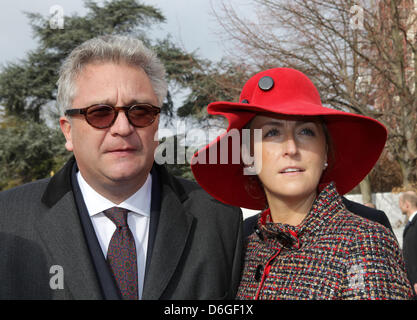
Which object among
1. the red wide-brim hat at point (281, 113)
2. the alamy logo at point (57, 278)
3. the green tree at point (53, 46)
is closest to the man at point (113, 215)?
the alamy logo at point (57, 278)

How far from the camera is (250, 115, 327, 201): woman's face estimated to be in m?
2.18

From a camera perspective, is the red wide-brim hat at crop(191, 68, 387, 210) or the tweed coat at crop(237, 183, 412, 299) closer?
the tweed coat at crop(237, 183, 412, 299)

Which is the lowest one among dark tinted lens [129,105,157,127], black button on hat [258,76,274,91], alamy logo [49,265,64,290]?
alamy logo [49,265,64,290]

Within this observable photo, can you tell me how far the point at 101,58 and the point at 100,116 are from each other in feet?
1.13

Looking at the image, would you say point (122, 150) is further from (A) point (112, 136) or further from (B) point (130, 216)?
(B) point (130, 216)

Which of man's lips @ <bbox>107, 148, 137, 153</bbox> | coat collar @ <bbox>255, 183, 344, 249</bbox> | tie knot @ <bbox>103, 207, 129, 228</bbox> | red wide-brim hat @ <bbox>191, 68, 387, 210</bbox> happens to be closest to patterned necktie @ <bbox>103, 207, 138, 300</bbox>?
tie knot @ <bbox>103, 207, 129, 228</bbox>

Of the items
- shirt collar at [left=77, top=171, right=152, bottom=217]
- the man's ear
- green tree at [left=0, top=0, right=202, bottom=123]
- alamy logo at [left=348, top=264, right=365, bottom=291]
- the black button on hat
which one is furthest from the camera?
green tree at [left=0, top=0, right=202, bottom=123]

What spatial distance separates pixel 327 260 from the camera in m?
1.92

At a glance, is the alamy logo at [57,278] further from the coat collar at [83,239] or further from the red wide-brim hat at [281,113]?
the red wide-brim hat at [281,113]

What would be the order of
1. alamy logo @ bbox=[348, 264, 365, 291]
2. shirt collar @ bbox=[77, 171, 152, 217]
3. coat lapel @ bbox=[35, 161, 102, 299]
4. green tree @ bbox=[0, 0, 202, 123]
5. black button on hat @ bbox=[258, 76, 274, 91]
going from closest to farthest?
alamy logo @ bbox=[348, 264, 365, 291]
coat lapel @ bbox=[35, 161, 102, 299]
black button on hat @ bbox=[258, 76, 274, 91]
shirt collar @ bbox=[77, 171, 152, 217]
green tree @ bbox=[0, 0, 202, 123]

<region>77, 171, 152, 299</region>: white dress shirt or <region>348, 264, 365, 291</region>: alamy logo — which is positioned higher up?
<region>77, 171, 152, 299</region>: white dress shirt

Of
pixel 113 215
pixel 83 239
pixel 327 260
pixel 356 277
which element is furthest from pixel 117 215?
pixel 356 277

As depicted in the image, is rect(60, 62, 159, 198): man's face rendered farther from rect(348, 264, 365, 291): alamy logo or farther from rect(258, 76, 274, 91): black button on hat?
rect(348, 264, 365, 291): alamy logo
